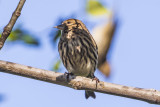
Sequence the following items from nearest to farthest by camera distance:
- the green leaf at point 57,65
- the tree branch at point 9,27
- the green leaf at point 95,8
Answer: the green leaf at point 95,8 < the tree branch at point 9,27 < the green leaf at point 57,65

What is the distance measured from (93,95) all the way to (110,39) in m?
3.36

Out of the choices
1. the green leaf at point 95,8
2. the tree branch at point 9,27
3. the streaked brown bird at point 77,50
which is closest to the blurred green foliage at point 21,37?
the tree branch at point 9,27

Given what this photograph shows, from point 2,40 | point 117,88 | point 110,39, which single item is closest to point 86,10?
point 110,39

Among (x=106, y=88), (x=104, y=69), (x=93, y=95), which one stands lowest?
(x=104, y=69)

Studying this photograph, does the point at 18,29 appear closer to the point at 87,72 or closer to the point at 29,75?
the point at 29,75

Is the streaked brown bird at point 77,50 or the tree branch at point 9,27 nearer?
the tree branch at point 9,27

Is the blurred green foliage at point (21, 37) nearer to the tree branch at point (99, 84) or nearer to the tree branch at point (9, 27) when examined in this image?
the tree branch at point (9, 27)

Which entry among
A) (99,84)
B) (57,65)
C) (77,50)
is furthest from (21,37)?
(77,50)

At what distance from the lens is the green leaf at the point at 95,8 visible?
83.0 inches

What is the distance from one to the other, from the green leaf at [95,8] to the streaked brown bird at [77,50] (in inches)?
97.6

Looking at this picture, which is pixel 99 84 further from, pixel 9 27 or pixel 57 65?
pixel 9 27

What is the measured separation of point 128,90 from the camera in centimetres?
285

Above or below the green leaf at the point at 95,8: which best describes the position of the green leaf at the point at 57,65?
below

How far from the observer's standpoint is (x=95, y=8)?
2.20m
